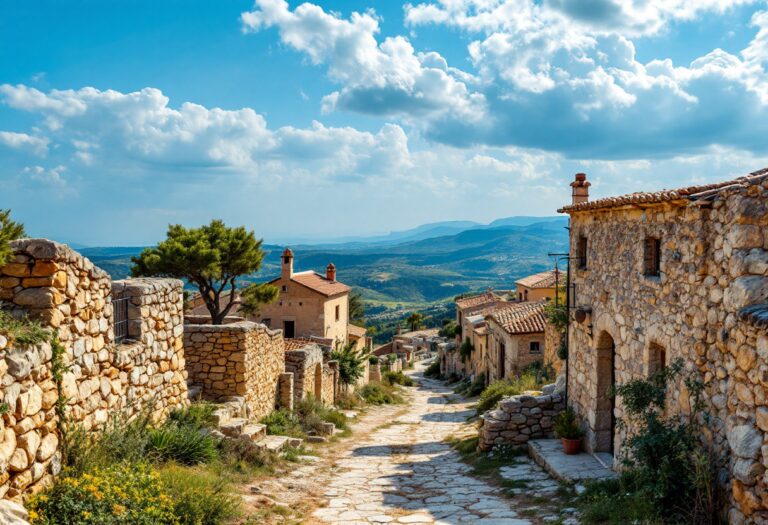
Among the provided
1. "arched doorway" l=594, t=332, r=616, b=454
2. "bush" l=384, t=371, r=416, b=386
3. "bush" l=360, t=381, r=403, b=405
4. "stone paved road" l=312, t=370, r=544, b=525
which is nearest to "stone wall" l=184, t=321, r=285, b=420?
"stone paved road" l=312, t=370, r=544, b=525

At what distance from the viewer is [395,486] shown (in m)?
10.4

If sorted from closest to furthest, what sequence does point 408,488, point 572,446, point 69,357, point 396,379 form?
1. point 69,357
2. point 408,488
3. point 572,446
4. point 396,379

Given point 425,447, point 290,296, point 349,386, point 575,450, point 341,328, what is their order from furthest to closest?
point 341,328, point 290,296, point 349,386, point 425,447, point 575,450

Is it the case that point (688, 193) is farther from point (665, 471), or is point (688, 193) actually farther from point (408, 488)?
point (408, 488)

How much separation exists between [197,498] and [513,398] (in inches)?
309

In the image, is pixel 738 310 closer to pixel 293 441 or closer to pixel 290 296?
pixel 293 441

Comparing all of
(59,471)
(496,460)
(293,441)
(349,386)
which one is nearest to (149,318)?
(59,471)

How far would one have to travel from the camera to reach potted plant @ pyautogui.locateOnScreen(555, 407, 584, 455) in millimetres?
11281

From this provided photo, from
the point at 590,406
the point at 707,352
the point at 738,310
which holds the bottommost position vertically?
the point at 590,406

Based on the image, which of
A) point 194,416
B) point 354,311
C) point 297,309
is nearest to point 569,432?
point 194,416

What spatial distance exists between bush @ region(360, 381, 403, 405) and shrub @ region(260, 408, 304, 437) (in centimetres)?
1047

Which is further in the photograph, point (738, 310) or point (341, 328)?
point (341, 328)

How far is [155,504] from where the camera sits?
584 centimetres

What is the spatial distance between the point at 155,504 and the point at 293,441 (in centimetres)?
682
